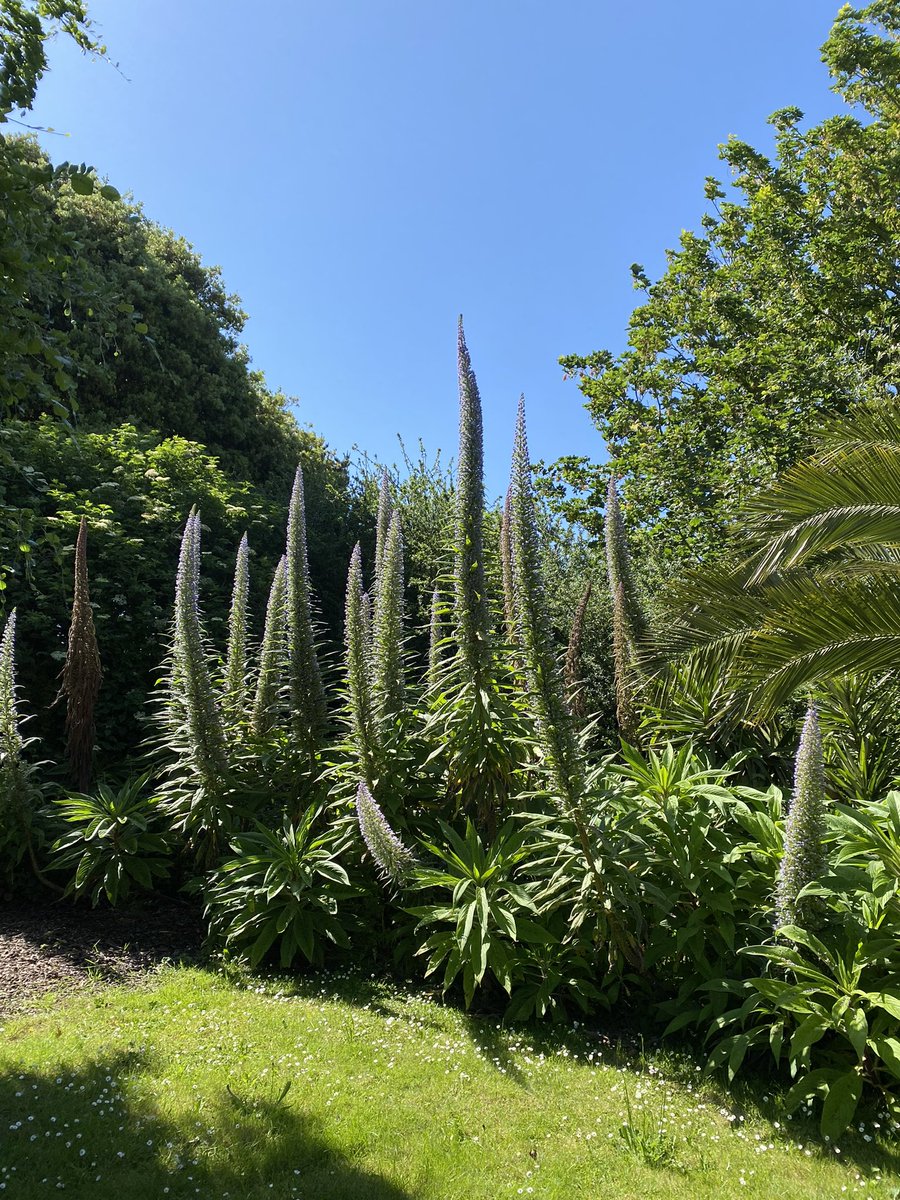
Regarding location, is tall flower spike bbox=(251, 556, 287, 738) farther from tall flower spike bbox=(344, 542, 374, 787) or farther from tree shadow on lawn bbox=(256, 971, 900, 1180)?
tree shadow on lawn bbox=(256, 971, 900, 1180)

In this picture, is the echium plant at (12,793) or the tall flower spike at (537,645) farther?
the echium plant at (12,793)

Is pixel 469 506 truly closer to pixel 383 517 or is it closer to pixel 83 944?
pixel 383 517

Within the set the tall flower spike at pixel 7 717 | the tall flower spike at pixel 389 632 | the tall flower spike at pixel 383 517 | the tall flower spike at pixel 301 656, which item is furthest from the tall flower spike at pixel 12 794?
the tall flower spike at pixel 383 517

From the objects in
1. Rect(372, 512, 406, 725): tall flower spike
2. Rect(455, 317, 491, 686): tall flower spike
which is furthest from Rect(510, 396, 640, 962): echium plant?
Rect(372, 512, 406, 725): tall flower spike

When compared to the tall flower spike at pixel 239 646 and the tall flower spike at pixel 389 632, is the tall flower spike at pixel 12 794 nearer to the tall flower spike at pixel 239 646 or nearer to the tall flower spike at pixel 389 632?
the tall flower spike at pixel 239 646

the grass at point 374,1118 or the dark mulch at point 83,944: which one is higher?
the dark mulch at point 83,944

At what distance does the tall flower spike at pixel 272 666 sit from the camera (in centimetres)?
680

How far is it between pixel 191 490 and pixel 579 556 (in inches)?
260

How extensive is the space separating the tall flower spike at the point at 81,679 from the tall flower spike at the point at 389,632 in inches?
123

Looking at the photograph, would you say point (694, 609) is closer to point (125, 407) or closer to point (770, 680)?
point (770, 680)

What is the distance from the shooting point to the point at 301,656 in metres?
6.27

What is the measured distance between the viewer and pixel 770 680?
442cm

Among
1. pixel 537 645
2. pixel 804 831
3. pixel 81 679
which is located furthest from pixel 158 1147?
pixel 81 679

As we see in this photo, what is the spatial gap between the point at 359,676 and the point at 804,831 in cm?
321
